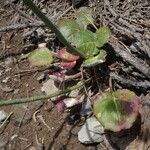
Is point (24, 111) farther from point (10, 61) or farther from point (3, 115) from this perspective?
point (10, 61)

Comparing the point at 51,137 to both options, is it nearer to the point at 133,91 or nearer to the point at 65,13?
the point at 133,91

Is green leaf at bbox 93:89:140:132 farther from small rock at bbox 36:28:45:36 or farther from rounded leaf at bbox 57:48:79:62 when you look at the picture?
small rock at bbox 36:28:45:36

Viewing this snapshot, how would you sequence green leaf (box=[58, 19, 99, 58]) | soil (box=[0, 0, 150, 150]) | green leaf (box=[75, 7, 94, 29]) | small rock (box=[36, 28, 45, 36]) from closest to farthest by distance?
soil (box=[0, 0, 150, 150]) → green leaf (box=[58, 19, 99, 58]) → green leaf (box=[75, 7, 94, 29]) → small rock (box=[36, 28, 45, 36])

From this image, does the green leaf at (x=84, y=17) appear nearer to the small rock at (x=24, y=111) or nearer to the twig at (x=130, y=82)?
the twig at (x=130, y=82)

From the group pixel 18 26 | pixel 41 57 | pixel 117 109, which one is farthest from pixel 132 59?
pixel 18 26

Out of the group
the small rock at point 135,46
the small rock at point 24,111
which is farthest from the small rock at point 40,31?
the small rock at point 135,46

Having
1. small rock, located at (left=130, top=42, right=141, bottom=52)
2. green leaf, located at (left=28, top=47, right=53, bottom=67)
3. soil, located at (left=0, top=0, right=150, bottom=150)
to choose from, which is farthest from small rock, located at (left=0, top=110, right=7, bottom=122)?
small rock, located at (left=130, top=42, right=141, bottom=52)
